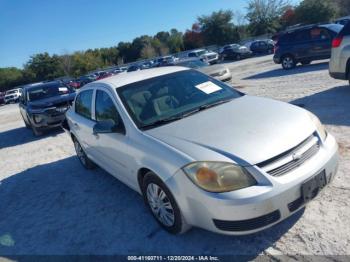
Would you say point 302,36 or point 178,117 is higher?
point 178,117

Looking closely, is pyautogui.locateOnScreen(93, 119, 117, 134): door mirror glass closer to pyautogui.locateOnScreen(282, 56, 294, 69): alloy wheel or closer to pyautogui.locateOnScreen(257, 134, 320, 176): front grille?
pyautogui.locateOnScreen(257, 134, 320, 176): front grille

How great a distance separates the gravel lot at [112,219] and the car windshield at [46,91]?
13.5ft

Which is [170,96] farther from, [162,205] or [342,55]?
Answer: [342,55]

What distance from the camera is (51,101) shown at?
10.2m

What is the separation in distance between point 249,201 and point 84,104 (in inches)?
138

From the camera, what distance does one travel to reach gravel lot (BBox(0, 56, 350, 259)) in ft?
9.93

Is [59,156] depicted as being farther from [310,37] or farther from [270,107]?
[310,37]

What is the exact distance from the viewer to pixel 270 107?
3.66 metres

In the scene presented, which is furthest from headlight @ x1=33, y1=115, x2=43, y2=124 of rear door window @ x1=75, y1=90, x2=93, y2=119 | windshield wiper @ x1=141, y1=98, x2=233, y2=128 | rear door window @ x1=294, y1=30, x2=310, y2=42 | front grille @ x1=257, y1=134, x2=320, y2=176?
rear door window @ x1=294, y1=30, x2=310, y2=42

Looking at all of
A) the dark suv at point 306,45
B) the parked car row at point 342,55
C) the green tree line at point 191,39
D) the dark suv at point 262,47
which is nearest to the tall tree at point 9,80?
the green tree line at point 191,39

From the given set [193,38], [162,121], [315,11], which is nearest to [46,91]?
[162,121]

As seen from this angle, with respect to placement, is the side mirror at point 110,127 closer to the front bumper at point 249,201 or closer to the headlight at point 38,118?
the front bumper at point 249,201

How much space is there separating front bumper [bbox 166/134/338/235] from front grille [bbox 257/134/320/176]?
0.13 feet

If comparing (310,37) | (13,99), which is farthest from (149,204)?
(13,99)
